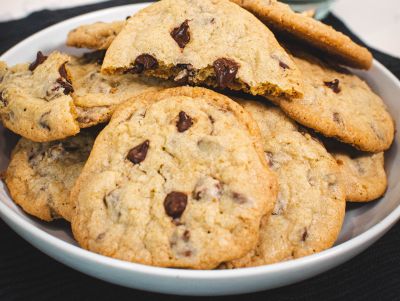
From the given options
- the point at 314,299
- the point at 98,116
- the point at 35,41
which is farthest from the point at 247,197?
the point at 35,41

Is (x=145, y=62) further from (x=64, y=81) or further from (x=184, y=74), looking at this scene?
(x=64, y=81)

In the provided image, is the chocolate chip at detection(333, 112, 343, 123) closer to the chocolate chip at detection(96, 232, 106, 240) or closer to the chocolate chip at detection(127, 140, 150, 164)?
the chocolate chip at detection(127, 140, 150, 164)

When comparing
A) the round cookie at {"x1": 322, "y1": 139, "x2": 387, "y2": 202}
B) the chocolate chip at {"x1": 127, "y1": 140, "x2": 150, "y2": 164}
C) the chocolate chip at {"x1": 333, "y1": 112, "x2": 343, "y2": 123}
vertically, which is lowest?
the chocolate chip at {"x1": 127, "y1": 140, "x2": 150, "y2": 164}

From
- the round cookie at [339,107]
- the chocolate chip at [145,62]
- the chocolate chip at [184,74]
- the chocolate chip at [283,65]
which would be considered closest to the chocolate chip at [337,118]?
the round cookie at [339,107]

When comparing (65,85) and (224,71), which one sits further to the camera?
(65,85)

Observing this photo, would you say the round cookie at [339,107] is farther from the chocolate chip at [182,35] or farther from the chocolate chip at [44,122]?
the chocolate chip at [44,122]

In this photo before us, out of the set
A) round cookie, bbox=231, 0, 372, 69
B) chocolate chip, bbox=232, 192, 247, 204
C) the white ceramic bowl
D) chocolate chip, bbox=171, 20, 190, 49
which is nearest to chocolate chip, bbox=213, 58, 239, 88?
chocolate chip, bbox=171, 20, 190, 49

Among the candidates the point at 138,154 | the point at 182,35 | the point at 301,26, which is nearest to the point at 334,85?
the point at 301,26
